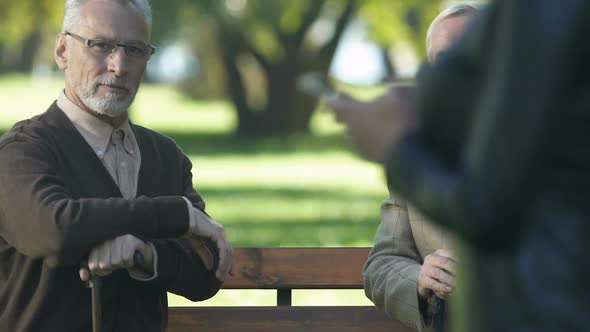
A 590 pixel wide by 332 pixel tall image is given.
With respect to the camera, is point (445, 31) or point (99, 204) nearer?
point (99, 204)

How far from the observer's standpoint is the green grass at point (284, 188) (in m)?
12.5

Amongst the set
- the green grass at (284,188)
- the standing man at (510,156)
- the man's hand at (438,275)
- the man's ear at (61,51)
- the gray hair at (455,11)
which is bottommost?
the green grass at (284,188)

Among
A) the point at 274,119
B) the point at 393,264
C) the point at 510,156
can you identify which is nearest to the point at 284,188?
the point at 274,119

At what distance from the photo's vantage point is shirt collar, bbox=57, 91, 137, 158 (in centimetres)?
386

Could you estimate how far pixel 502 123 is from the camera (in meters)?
1.55

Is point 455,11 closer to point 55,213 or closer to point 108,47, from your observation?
point 108,47

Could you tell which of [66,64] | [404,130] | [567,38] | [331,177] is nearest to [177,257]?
[66,64]

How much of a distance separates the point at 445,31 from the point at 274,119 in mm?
31634

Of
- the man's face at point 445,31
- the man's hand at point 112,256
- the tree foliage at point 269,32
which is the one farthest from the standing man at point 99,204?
the tree foliage at point 269,32

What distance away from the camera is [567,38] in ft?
4.99

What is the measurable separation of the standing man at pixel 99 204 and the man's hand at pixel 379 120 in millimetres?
1734

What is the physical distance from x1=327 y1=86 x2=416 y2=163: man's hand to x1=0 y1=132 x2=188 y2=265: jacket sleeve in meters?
1.73

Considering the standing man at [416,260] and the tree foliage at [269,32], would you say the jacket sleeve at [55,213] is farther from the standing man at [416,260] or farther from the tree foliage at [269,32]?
the tree foliage at [269,32]

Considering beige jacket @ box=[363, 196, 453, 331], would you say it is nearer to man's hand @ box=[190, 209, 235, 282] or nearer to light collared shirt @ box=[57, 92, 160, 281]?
man's hand @ box=[190, 209, 235, 282]
